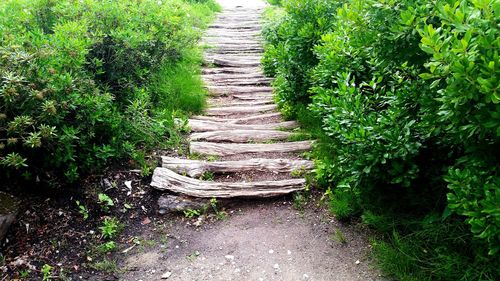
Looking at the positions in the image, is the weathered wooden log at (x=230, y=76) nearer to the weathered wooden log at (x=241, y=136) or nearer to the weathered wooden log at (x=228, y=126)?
the weathered wooden log at (x=228, y=126)

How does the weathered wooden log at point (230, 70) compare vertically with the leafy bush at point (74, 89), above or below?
below

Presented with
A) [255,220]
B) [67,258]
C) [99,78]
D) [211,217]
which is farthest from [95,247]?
[99,78]

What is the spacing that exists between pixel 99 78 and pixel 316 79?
8.68 ft

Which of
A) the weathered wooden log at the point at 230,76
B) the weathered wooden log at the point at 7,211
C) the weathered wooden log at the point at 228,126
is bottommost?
the weathered wooden log at the point at 228,126

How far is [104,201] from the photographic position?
13.5 feet

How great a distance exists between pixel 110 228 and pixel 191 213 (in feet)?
2.63

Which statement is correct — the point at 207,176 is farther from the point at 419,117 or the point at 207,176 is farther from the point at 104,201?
the point at 419,117

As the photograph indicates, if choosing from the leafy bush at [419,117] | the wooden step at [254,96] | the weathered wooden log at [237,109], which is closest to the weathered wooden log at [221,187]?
the leafy bush at [419,117]


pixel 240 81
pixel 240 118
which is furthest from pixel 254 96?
pixel 240 118

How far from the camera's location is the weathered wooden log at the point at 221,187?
437cm

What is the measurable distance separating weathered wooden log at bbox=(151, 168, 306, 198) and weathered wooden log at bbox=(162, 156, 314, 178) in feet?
0.67

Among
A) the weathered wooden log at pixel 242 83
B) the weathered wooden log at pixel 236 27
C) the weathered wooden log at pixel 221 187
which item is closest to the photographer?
the weathered wooden log at pixel 221 187

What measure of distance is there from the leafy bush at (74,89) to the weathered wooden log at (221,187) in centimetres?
53

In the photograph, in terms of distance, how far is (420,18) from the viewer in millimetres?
2709
